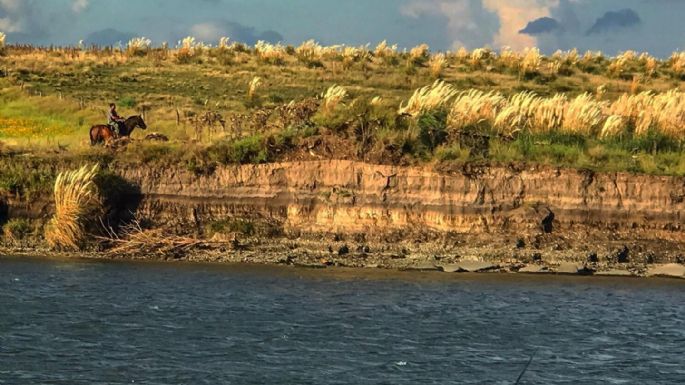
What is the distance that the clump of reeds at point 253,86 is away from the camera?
4372cm

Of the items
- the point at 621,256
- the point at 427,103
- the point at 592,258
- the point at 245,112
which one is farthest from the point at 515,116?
the point at 245,112

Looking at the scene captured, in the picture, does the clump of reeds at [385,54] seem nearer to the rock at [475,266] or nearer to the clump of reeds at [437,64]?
the clump of reeds at [437,64]

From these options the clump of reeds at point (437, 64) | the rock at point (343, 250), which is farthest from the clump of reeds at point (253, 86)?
the rock at point (343, 250)

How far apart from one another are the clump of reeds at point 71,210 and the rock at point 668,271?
574 inches

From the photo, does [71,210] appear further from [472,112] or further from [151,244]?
[472,112]

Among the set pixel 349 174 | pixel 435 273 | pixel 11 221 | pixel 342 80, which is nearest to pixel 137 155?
pixel 11 221

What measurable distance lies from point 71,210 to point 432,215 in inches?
380

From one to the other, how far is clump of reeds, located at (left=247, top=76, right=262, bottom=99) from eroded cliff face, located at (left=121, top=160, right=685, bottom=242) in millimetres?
14712

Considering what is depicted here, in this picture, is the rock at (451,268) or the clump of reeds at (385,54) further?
the clump of reeds at (385,54)

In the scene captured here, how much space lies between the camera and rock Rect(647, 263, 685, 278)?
24891 millimetres

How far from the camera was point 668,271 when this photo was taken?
82.1 ft

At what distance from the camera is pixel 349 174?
28359mm

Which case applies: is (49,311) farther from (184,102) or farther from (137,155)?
(184,102)

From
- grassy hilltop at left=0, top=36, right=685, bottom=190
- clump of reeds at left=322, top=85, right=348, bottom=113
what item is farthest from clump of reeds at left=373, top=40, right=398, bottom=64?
clump of reeds at left=322, top=85, right=348, bottom=113
